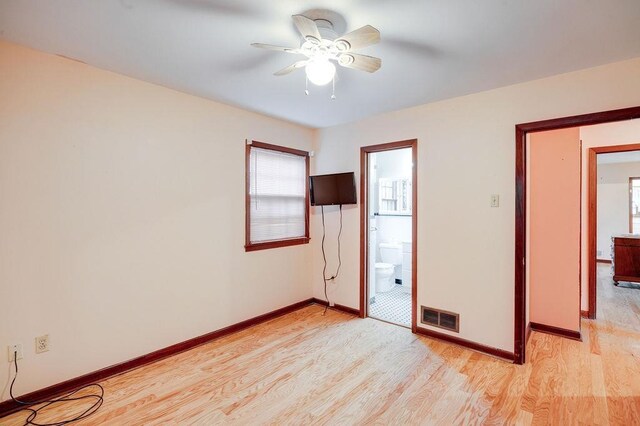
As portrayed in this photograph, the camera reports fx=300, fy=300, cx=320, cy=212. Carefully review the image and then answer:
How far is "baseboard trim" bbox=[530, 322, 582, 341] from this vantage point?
119 inches

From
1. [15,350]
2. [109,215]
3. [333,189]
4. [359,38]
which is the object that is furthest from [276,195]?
[15,350]

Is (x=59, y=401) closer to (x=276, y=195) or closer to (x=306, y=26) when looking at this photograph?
(x=276, y=195)

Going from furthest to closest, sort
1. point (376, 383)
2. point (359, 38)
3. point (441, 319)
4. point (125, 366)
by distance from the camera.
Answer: point (441, 319) → point (125, 366) → point (376, 383) → point (359, 38)

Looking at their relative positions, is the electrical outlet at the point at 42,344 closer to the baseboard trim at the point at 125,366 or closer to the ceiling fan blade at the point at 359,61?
the baseboard trim at the point at 125,366

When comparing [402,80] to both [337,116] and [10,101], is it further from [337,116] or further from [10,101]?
[10,101]

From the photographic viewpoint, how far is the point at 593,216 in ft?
11.9

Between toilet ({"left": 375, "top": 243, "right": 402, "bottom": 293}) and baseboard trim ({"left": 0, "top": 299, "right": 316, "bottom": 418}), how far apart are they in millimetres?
1758

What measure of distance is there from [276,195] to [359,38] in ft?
7.84

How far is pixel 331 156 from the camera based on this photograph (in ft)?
13.0

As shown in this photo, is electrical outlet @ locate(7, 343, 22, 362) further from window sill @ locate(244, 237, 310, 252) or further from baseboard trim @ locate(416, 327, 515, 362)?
baseboard trim @ locate(416, 327, 515, 362)

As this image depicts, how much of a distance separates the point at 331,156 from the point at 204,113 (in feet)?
5.41

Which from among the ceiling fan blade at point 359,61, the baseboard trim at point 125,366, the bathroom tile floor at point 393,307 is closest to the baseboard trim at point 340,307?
the bathroom tile floor at point 393,307

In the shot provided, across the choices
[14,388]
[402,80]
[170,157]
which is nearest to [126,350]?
[14,388]

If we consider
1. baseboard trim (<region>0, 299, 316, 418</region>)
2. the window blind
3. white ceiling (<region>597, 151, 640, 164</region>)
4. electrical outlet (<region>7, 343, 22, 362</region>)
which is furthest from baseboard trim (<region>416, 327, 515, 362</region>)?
white ceiling (<region>597, 151, 640, 164</region>)
